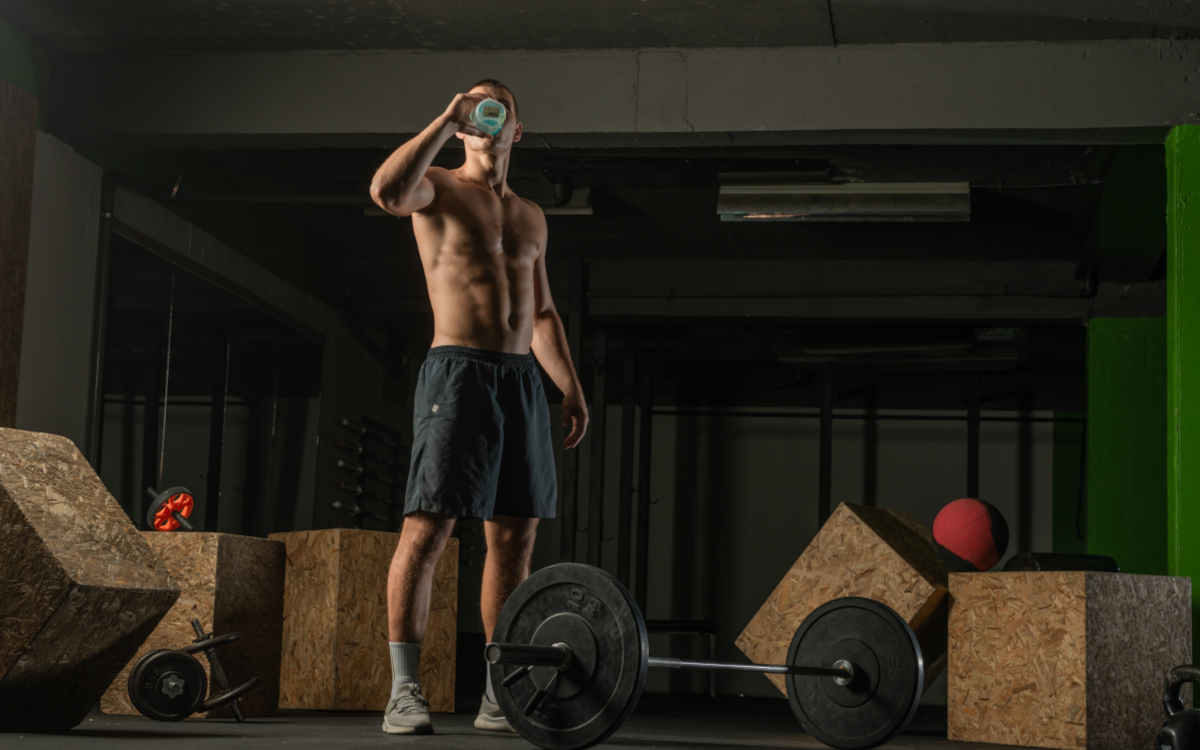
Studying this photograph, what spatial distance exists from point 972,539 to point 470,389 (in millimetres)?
2241

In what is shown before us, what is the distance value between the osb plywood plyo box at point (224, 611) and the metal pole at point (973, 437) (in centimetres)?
632

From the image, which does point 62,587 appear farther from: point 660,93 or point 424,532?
point 660,93

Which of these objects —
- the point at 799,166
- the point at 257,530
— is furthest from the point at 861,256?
the point at 257,530

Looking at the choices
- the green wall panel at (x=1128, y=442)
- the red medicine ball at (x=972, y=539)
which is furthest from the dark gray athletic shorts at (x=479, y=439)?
the green wall panel at (x=1128, y=442)

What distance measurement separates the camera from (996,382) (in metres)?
9.53

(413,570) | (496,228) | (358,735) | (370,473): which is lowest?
(358,735)

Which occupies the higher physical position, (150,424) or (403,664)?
(150,424)

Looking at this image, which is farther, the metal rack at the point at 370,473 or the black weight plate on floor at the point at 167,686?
the metal rack at the point at 370,473

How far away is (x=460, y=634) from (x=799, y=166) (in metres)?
5.71

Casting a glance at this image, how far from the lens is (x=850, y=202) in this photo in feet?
18.1

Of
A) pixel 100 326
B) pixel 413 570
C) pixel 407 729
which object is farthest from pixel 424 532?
pixel 100 326

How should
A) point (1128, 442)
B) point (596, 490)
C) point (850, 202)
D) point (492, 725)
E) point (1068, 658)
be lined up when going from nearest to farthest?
point (492, 725) → point (1068, 658) → point (850, 202) → point (1128, 442) → point (596, 490)

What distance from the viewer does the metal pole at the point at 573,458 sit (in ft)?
23.0

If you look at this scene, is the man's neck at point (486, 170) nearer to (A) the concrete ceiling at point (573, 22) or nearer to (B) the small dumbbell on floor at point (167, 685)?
(A) the concrete ceiling at point (573, 22)
